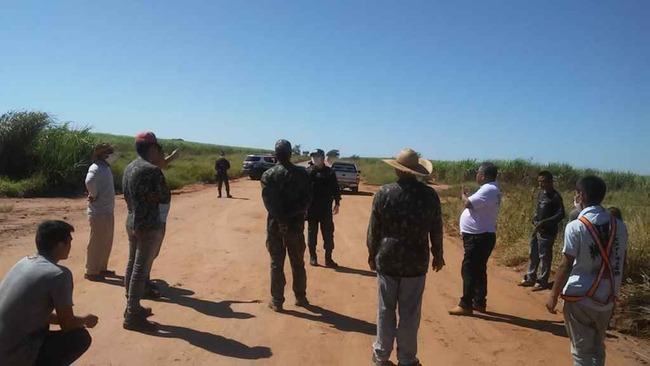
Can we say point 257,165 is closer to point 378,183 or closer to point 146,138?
point 378,183

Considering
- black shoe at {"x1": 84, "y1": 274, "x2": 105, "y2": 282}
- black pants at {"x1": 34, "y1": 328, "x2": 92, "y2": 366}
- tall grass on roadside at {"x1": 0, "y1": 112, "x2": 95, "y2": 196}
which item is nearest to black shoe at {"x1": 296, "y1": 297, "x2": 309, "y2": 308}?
black shoe at {"x1": 84, "y1": 274, "x2": 105, "y2": 282}

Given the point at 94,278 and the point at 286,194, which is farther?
the point at 94,278

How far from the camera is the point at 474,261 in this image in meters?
6.52

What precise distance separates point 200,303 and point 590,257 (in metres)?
4.56

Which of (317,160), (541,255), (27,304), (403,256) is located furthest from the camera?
(317,160)

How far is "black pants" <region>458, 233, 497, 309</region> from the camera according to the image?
21.2 ft

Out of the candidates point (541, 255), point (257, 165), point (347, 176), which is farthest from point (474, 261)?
point (257, 165)

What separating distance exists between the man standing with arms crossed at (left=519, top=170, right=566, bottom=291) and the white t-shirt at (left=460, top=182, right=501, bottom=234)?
1796 mm

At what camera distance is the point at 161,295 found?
6754 millimetres

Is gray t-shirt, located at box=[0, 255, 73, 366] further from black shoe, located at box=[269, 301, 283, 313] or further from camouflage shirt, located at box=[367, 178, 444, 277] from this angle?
black shoe, located at box=[269, 301, 283, 313]

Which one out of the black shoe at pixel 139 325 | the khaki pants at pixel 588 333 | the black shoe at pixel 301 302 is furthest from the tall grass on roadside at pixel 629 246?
the black shoe at pixel 139 325

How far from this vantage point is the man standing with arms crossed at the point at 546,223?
775cm

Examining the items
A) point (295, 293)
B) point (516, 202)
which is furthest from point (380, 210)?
point (516, 202)

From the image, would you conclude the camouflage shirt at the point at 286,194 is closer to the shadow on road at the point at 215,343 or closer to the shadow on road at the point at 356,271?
the shadow on road at the point at 215,343
